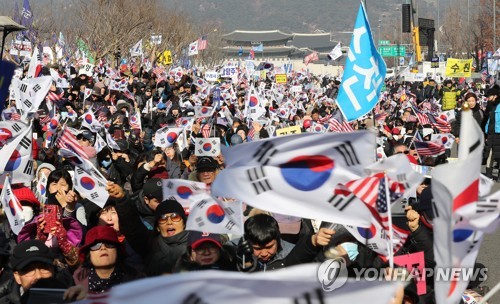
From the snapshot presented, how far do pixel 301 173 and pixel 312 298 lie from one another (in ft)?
4.94

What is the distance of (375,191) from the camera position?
15.6 ft

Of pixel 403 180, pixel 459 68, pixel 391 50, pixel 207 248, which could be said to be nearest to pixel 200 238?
pixel 207 248

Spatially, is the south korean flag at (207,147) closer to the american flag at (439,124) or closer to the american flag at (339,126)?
the american flag at (339,126)

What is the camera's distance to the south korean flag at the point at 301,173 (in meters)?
4.34

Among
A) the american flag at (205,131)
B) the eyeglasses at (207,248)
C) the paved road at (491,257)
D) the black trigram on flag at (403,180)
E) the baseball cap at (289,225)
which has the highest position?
the black trigram on flag at (403,180)

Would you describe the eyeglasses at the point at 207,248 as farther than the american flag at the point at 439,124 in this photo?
No

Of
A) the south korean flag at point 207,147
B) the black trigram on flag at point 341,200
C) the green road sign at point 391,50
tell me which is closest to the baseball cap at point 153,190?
the black trigram on flag at point 341,200

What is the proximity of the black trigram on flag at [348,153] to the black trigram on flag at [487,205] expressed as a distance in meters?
0.58

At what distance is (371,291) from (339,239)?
278cm

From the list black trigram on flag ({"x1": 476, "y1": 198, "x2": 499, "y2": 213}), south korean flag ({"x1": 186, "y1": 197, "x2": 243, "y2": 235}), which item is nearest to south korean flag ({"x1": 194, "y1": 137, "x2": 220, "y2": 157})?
south korean flag ({"x1": 186, "y1": 197, "x2": 243, "y2": 235})

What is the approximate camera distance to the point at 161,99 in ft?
74.3

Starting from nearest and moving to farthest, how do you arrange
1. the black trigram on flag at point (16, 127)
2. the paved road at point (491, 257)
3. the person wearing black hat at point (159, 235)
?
the person wearing black hat at point (159, 235)
the black trigram on flag at point (16, 127)
the paved road at point (491, 257)

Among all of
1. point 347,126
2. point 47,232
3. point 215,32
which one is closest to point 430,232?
point 47,232

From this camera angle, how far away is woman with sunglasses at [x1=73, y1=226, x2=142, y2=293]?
211 inches
